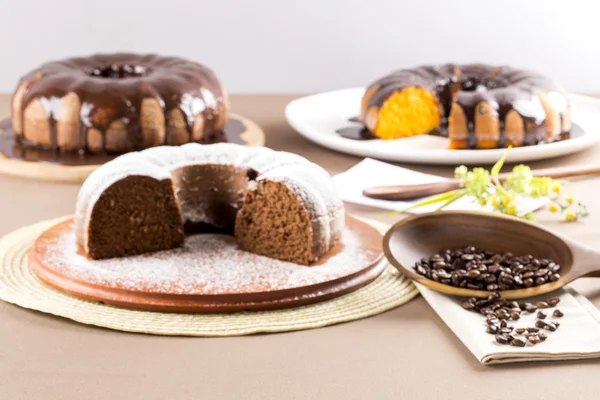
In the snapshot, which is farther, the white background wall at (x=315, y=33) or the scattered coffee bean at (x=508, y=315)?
the white background wall at (x=315, y=33)

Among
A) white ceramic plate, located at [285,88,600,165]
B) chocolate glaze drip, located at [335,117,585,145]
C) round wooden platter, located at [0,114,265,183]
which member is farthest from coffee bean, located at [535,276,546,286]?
round wooden platter, located at [0,114,265,183]

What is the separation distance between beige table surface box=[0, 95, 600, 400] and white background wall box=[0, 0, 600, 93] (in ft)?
7.72

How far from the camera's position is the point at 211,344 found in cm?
164

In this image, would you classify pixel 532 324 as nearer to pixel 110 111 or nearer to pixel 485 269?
pixel 485 269

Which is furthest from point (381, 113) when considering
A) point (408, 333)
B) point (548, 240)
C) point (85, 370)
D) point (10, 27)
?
point (10, 27)

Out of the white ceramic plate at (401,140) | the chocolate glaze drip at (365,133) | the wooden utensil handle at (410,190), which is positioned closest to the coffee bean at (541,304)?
the wooden utensil handle at (410,190)

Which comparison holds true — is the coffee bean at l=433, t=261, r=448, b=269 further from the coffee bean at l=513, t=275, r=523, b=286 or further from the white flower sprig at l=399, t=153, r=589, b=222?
the white flower sprig at l=399, t=153, r=589, b=222

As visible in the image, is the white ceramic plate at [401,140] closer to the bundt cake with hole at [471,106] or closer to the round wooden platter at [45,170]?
the bundt cake with hole at [471,106]

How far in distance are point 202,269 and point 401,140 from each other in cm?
112

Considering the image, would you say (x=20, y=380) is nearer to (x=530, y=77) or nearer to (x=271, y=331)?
(x=271, y=331)

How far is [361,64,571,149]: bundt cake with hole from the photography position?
2.72 meters

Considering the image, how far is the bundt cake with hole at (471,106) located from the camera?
8.91ft

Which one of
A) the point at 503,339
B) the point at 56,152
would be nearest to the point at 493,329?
the point at 503,339

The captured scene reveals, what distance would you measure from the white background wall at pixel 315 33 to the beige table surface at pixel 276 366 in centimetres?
235
